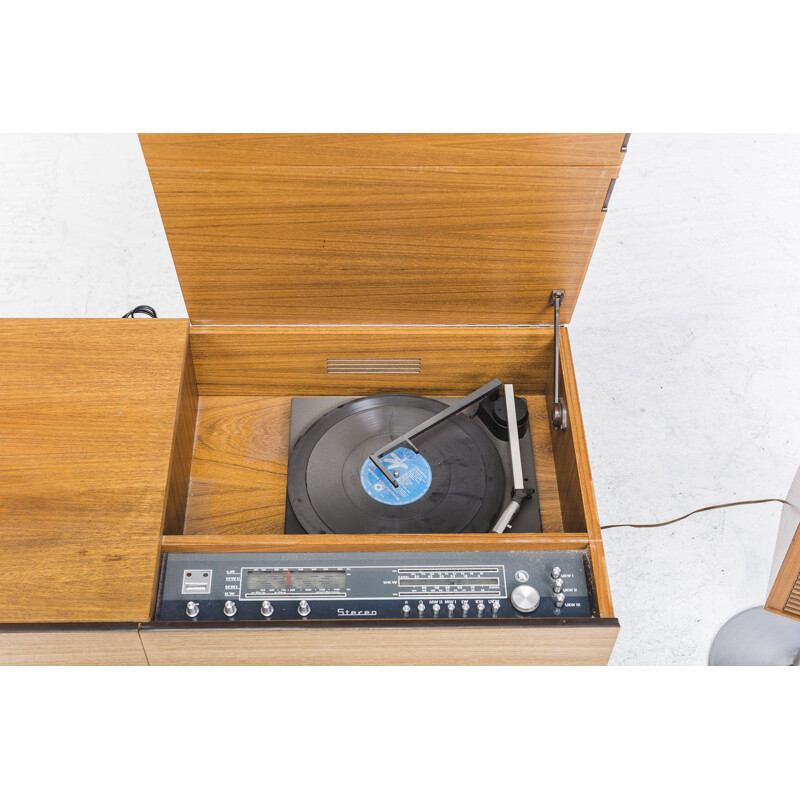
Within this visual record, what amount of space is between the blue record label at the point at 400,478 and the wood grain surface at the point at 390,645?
0.35 meters

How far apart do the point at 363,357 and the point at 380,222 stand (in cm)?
32

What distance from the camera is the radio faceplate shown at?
160 centimetres

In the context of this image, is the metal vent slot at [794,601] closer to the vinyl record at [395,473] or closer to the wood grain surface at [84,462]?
the vinyl record at [395,473]

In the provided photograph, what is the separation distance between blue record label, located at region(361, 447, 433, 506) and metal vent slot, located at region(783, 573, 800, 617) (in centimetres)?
69

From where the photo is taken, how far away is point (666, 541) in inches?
89.4

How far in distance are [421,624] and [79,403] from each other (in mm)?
756

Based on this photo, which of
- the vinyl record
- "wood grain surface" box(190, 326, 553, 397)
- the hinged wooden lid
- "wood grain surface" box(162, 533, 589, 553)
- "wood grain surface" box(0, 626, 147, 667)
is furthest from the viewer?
"wood grain surface" box(190, 326, 553, 397)

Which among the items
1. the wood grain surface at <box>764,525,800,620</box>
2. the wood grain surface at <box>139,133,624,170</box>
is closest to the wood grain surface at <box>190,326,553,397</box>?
the wood grain surface at <box>139,133,624,170</box>

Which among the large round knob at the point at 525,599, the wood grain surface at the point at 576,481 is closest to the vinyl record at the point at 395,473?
the wood grain surface at the point at 576,481

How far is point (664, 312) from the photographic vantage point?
2.71 m

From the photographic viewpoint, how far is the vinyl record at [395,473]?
1836mm

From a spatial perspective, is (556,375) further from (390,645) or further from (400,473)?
(390,645)

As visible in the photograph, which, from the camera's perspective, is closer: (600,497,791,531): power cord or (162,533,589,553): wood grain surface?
(162,533,589,553): wood grain surface

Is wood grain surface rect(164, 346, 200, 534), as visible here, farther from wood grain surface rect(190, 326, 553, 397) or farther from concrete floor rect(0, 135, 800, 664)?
concrete floor rect(0, 135, 800, 664)
